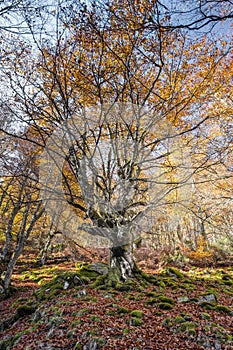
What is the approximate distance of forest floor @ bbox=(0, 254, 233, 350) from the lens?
3146 millimetres

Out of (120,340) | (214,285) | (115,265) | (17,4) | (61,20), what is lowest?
(120,340)

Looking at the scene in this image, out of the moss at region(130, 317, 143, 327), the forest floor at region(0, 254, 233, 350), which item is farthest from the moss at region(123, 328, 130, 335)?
the moss at region(130, 317, 143, 327)

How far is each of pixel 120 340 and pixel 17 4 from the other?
497cm

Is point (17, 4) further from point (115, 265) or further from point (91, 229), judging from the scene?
point (115, 265)

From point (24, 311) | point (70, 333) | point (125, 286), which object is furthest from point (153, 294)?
point (24, 311)

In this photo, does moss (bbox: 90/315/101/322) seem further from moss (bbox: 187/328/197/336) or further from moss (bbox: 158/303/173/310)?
moss (bbox: 187/328/197/336)

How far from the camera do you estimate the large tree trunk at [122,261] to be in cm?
568

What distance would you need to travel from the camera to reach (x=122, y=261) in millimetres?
5773

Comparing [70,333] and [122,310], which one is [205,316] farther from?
[70,333]

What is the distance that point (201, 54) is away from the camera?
605cm

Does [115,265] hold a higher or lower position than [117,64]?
lower

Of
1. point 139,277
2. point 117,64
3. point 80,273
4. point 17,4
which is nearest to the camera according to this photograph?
point 17,4

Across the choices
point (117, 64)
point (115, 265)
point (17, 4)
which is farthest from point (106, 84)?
point (115, 265)

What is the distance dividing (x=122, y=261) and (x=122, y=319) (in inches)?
80.8
